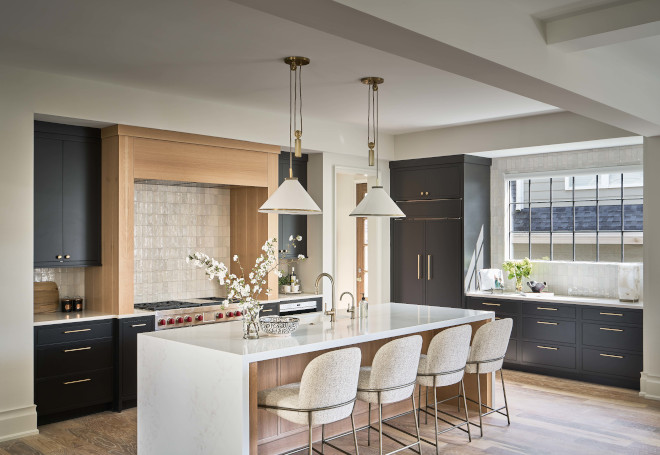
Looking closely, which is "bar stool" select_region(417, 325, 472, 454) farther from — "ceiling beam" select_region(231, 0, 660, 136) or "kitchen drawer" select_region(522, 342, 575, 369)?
"kitchen drawer" select_region(522, 342, 575, 369)

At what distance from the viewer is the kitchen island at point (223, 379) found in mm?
3449

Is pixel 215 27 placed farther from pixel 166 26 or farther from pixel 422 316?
pixel 422 316

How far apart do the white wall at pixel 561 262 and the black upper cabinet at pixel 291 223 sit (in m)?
2.36

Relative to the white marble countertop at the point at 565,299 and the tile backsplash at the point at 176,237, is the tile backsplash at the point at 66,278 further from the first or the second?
the white marble countertop at the point at 565,299

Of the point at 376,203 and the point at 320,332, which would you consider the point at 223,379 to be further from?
the point at 376,203

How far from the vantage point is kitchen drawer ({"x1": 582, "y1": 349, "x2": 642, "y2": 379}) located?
6.17 meters

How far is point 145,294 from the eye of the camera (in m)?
6.25

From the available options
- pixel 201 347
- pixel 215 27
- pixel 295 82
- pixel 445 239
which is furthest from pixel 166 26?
pixel 445 239

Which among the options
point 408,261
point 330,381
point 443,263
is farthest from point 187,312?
point 443,263

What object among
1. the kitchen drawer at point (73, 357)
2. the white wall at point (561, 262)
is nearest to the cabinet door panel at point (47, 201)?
the kitchen drawer at point (73, 357)

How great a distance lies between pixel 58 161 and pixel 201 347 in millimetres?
2639

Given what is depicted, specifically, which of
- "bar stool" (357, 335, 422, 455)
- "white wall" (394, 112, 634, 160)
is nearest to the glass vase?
"bar stool" (357, 335, 422, 455)

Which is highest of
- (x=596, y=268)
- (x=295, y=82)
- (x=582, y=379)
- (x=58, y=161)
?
(x=295, y=82)

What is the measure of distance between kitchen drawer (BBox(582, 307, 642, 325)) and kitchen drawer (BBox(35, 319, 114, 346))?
15.2 feet
